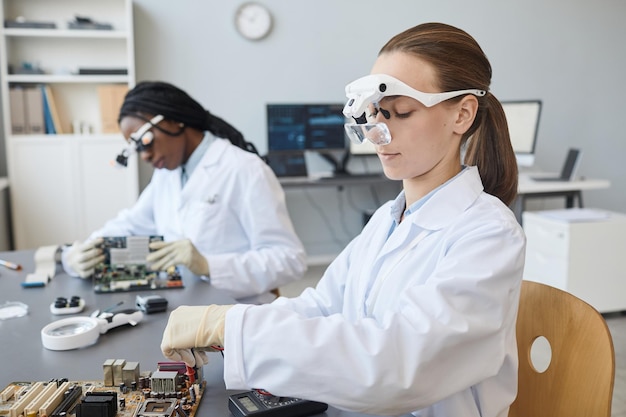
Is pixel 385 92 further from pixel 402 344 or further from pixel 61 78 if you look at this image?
pixel 61 78

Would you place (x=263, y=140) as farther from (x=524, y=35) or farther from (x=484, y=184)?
(x=484, y=184)

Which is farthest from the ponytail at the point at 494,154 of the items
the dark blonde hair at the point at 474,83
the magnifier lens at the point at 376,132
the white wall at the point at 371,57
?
the white wall at the point at 371,57

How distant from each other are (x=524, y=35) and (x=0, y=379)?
4761 millimetres

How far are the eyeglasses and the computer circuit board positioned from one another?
105 cm

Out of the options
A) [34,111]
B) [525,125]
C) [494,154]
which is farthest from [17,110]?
[494,154]

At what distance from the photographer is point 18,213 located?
13.1ft

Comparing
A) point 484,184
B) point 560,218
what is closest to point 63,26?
point 560,218

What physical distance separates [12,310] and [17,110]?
2.94m

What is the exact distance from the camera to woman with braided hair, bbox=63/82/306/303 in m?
1.82

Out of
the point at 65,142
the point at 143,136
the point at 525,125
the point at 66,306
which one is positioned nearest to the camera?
the point at 66,306

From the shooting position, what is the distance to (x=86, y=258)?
5.50ft

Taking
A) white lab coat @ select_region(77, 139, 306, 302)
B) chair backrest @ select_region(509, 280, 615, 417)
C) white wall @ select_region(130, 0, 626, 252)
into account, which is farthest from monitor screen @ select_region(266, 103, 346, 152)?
chair backrest @ select_region(509, 280, 615, 417)

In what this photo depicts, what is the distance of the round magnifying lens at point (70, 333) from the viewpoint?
1.17m

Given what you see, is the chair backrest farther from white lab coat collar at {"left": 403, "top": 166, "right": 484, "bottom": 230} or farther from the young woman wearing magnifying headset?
white lab coat collar at {"left": 403, "top": 166, "right": 484, "bottom": 230}
